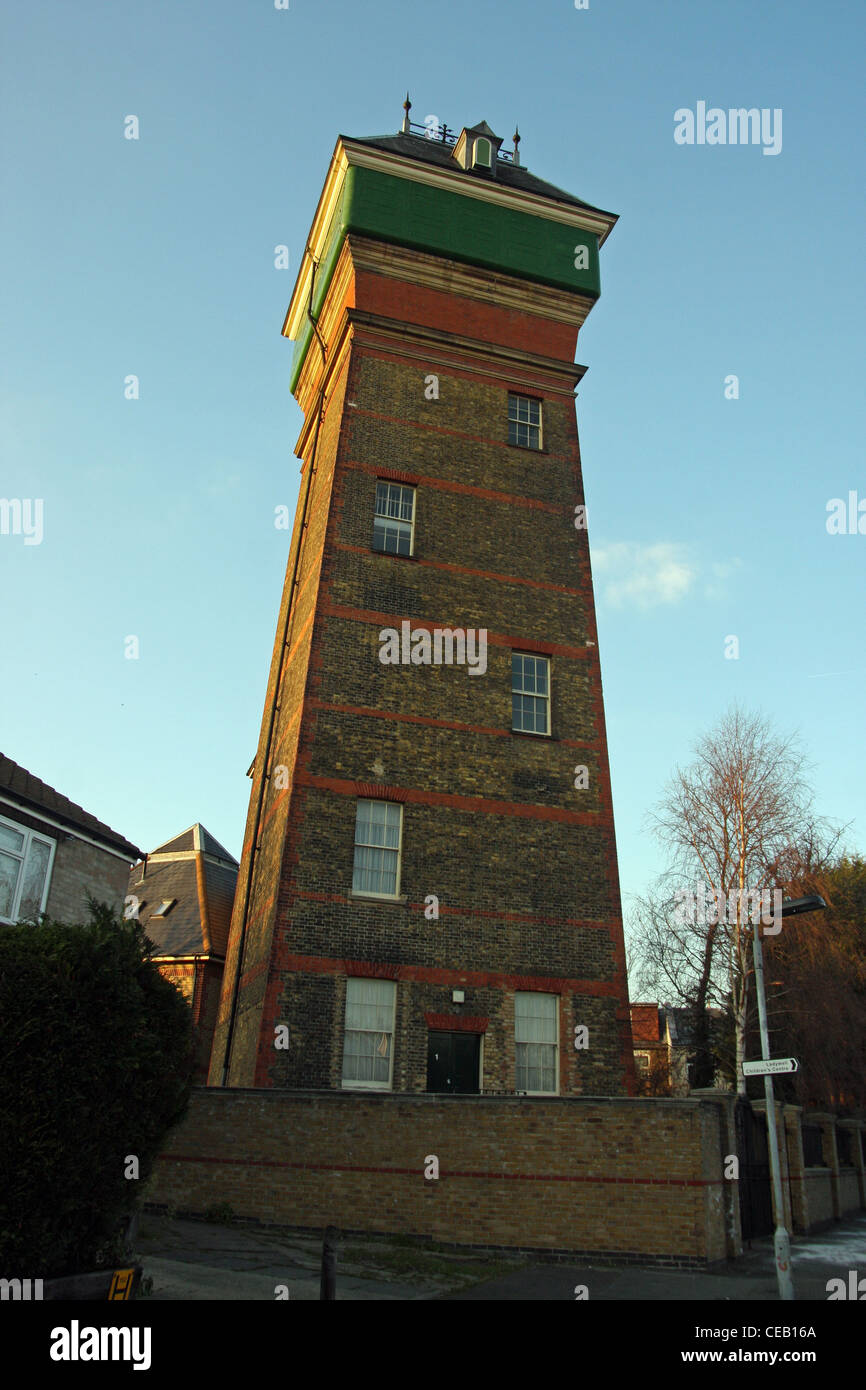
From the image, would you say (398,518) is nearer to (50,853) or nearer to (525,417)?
(525,417)

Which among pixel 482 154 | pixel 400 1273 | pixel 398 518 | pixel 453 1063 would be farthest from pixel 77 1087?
pixel 482 154

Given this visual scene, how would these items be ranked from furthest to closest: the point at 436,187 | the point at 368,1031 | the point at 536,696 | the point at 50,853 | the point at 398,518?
1. the point at 436,187
2. the point at 398,518
3. the point at 536,696
4. the point at 50,853
5. the point at 368,1031

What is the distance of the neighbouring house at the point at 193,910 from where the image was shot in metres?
32.6

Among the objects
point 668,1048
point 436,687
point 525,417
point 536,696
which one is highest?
point 525,417

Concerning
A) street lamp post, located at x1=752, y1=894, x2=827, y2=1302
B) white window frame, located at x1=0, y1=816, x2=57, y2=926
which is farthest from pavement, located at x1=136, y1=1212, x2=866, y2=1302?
white window frame, located at x1=0, y1=816, x2=57, y2=926

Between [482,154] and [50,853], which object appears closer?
[50,853]

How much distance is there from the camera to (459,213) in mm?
26453

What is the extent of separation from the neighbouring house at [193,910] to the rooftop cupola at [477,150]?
72.1ft

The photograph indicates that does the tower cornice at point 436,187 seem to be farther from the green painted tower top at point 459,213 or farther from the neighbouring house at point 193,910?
the neighbouring house at point 193,910

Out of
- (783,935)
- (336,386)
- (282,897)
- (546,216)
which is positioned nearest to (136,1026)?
(282,897)

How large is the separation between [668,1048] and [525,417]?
4160 centimetres

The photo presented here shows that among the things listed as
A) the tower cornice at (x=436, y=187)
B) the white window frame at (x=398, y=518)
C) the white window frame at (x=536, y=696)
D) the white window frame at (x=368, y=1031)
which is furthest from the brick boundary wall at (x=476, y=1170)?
the tower cornice at (x=436, y=187)

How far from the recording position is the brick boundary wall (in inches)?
555

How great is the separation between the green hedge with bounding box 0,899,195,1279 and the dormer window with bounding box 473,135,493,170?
2464 cm
